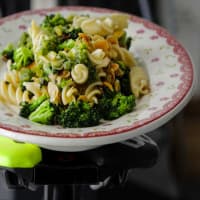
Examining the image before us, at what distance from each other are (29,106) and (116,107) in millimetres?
153

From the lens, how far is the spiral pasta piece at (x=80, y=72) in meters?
1.04

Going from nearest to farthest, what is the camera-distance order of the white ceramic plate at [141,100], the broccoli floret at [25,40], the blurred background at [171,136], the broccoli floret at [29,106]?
the white ceramic plate at [141,100]
the broccoli floret at [29,106]
the broccoli floret at [25,40]
the blurred background at [171,136]

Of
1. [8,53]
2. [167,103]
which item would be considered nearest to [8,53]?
[8,53]

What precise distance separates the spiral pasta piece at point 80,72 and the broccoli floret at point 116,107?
0.06 metres

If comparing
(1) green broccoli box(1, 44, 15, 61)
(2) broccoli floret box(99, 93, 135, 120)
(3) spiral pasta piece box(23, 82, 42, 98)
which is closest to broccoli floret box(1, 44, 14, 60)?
(1) green broccoli box(1, 44, 15, 61)

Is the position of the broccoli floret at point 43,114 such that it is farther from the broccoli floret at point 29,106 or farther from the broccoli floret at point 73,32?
the broccoli floret at point 73,32

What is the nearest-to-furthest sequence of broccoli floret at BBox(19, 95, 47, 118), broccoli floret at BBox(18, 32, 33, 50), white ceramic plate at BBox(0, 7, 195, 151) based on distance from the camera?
white ceramic plate at BBox(0, 7, 195, 151) → broccoli floret at BBox(19, 95, 47, 118) → broccoli floret at BBox(18, 32, 33, 50)

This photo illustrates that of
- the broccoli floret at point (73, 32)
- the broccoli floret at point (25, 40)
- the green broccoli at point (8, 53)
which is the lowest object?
the green broccoli at point (8, 53)

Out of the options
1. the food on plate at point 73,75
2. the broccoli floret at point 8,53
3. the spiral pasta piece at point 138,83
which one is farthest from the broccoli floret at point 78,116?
the broccoli floret at point 8,53

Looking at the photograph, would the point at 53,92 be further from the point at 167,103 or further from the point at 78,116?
the point at 167,103

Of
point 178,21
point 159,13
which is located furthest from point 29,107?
point 178,21

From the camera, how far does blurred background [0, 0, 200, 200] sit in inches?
61.9

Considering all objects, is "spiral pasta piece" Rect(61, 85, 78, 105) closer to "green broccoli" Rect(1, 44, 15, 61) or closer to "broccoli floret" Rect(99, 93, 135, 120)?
"broccoli floret" Rect(99, 93, 135, 120)

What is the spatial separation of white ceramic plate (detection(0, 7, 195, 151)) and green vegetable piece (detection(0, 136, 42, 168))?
0.03 metres
